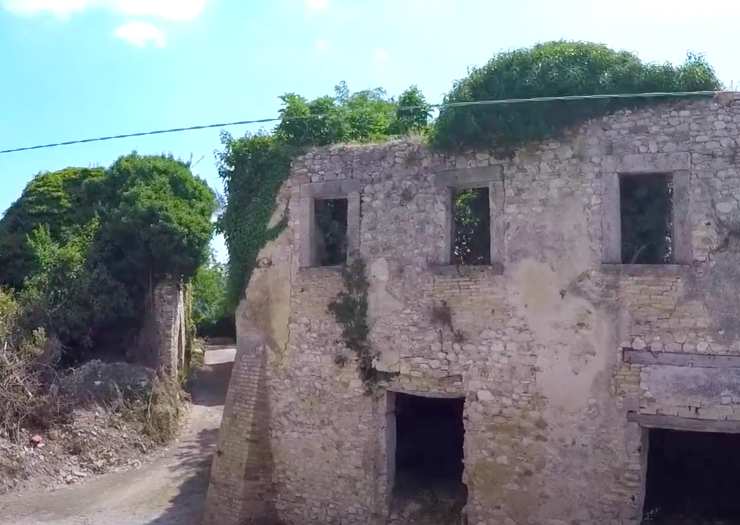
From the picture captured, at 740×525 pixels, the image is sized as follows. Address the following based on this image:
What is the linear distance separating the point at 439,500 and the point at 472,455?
114 cm

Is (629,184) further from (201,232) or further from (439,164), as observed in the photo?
(201,232)

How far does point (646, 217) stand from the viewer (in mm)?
10797

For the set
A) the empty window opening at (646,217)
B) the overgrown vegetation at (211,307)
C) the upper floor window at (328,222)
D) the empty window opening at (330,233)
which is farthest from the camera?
the overgrown vegetation at (211,307)

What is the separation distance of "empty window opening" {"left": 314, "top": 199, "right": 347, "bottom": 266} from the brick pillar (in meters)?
1.83

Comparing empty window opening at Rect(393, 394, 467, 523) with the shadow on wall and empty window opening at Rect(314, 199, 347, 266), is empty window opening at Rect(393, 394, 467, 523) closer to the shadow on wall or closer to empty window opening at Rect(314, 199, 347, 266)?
empty window opening at Rect(314, 199, 347, 266)

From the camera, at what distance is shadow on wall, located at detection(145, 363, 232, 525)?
540 inches

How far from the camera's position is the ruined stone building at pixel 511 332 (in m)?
9.32

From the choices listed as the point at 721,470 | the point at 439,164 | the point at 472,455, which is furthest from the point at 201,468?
the point at 721,470

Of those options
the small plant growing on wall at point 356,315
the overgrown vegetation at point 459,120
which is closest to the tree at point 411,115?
the overgrown vegetation at point 459,120

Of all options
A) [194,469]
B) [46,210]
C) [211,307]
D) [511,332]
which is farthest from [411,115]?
[211,307]

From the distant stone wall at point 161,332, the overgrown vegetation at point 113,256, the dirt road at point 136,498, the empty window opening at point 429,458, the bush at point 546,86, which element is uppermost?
the bush at point 546,86

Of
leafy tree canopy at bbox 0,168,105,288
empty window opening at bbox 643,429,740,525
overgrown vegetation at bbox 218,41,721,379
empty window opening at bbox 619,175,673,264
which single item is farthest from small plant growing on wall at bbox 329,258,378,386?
leafy tree canopy at bbox 0,168,105,288

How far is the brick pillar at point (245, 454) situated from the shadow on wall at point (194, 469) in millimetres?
1056

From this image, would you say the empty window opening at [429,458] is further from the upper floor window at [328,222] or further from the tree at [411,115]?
the tree at [411,115]
